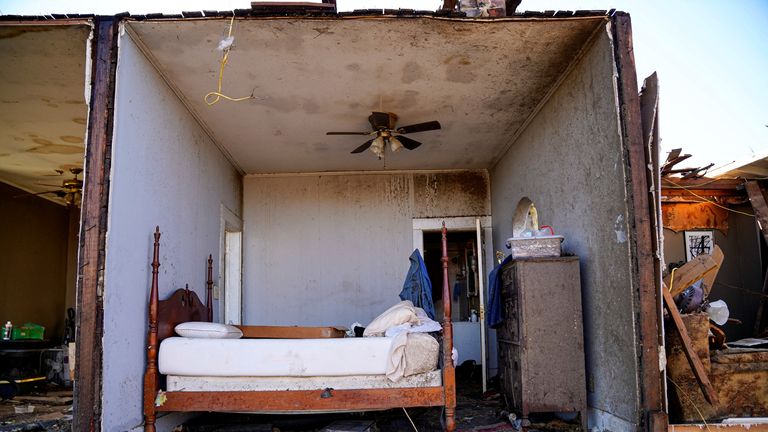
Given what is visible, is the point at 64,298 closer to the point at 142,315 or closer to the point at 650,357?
the point at 142,315

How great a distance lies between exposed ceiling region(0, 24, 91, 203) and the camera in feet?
15.6

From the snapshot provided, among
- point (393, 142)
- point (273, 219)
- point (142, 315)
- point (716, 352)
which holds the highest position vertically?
point (393, 142)

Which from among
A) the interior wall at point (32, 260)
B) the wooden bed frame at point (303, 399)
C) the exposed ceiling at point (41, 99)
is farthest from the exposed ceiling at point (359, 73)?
the interior wall at point (32, 260)

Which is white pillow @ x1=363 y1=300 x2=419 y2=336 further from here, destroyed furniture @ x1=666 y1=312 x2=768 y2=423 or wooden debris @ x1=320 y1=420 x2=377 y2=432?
destroyed furniture @ x1=666 y1=312 x2=768 y2=423

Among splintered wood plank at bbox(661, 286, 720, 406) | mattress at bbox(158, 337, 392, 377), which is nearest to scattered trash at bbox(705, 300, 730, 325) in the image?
splintered wood plank at bbox(661, 286, 720, 406)

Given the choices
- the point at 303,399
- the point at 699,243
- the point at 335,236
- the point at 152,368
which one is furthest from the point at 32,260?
the point at 699,243

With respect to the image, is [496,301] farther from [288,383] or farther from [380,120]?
[380,120]

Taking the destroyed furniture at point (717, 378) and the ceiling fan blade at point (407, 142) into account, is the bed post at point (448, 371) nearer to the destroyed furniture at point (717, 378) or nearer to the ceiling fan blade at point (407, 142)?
the destroyed furniture at point (717, 378)

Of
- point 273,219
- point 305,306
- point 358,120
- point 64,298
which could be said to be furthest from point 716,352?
point 64,298

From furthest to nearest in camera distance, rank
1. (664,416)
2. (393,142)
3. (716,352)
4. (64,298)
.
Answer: (64,298) < (393,142) < (716,352) < (664,416)

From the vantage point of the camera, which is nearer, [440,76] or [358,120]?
[440,76]

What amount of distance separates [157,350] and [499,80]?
13.4 ft

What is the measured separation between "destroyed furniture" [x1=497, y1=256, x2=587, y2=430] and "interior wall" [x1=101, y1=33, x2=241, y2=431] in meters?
3.16

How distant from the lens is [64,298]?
11.0 m
